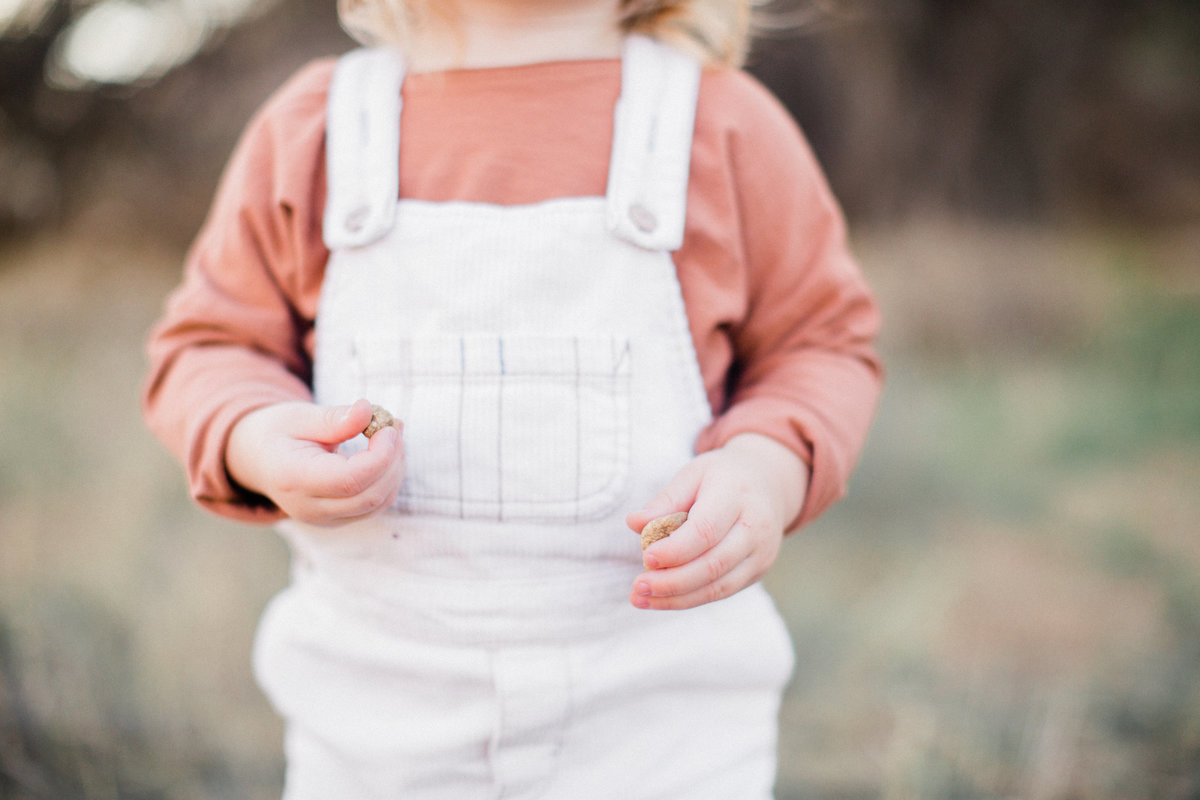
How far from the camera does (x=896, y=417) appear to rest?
1.68 metres

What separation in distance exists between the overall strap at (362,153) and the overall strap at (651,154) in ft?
0.52

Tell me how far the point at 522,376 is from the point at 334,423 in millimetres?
133

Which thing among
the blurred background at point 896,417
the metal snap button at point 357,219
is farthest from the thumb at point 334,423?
the blurred background at point 896,417

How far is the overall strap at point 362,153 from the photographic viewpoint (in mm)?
603

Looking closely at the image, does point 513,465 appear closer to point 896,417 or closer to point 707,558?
point 707,558

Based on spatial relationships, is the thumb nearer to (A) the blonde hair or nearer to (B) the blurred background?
(A) the blonde hair

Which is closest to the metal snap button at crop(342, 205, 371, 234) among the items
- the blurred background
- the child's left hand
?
the child's left hand

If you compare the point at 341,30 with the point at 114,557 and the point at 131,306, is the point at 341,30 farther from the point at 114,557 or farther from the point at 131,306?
the point at 114,557

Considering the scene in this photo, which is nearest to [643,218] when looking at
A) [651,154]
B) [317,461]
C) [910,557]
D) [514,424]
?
[651,154]

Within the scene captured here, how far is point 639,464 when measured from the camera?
0.60m

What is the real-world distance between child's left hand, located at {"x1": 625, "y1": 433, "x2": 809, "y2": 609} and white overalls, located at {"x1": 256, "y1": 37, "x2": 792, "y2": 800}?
6 cm

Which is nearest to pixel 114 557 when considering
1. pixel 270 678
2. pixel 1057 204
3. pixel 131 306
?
pixel 131 306

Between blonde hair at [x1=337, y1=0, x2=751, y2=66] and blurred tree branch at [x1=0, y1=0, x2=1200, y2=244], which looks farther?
A: blurred tree branch at [x1=0, y1=0, x2=1200, y2=244]

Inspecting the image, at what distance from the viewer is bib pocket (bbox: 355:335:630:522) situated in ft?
1.93
